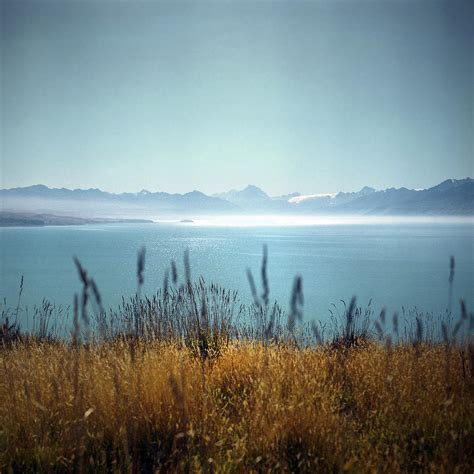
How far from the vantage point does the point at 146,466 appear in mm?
2947

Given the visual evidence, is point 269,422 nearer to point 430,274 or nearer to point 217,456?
point 217,456

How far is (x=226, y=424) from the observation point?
3.15 m

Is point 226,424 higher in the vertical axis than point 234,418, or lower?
higher

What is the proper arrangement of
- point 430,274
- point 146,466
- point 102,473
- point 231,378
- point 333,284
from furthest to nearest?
point 430,274 → point 333,284 → point 231,378 → point 146,466 → point 102,473

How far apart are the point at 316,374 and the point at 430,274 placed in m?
61.6

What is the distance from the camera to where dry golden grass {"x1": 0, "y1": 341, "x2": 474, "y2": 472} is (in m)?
2.81

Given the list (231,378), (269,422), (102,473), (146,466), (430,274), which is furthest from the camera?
(430,274)

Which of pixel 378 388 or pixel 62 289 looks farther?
pixel 62 289

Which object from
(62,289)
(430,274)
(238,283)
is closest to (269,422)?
(62,289)

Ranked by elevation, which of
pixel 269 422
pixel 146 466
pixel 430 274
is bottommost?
pixel 430 274

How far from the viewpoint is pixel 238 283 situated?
5169 centimetres

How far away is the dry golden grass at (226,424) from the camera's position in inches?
110

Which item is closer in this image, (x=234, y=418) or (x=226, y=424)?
(x=226, y=424)

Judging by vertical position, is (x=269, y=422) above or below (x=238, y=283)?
above
